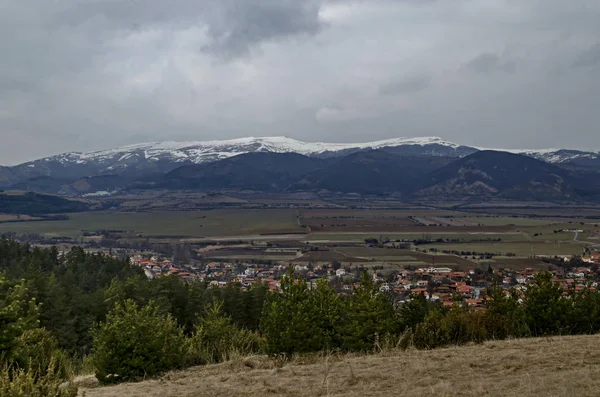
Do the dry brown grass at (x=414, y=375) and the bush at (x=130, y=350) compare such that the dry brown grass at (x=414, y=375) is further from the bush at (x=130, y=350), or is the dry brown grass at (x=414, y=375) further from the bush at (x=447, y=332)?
the bush at (x=447, y=332)

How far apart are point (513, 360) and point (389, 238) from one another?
333ft

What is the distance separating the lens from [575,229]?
122 m

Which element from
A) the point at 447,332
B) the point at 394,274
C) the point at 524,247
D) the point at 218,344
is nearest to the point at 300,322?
the point at 218,344

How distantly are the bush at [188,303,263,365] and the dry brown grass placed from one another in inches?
49.6

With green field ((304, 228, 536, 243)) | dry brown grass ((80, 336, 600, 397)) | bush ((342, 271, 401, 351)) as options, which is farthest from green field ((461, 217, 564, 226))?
dry brown grass ((80, 336, 600, 397))

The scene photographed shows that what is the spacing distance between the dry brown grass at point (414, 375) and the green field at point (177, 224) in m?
112

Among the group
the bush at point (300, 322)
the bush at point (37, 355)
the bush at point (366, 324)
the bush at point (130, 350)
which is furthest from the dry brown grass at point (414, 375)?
the bush at point (366, 324)

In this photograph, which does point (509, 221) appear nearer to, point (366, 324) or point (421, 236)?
point (421, 236)

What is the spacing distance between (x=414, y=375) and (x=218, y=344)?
22.3 ft

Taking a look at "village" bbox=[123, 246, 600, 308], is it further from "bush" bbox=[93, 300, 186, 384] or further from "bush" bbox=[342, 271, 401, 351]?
"bush" bbox=[93, 300, 186, 384]

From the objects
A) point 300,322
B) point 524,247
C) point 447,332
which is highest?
point 300,322

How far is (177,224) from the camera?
481 feet

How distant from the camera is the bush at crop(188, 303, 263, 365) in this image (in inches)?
553

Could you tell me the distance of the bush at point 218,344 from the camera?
14034 millimetres
